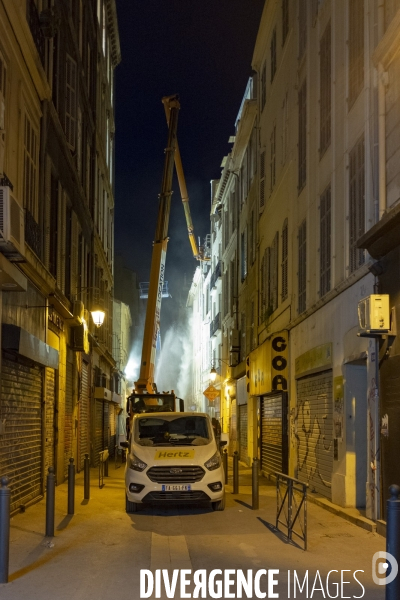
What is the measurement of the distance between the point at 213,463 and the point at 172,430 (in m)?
2.01

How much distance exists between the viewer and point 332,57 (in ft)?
52.5

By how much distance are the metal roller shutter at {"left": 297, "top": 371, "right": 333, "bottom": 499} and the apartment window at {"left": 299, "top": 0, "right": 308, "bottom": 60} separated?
8580 millimetres

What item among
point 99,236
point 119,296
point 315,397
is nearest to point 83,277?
point 99,236

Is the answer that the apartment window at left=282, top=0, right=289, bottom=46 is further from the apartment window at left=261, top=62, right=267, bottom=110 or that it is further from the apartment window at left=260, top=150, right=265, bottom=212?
the apartment window at left=260, top=150, right=265, bottom=212

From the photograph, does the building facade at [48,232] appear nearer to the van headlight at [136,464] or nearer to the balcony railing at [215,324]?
the van headlight at [136,464]

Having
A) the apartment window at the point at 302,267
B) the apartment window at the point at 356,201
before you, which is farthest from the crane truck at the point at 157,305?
the apartment window at the point at 356,201

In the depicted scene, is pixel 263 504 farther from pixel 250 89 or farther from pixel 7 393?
pixel 250 89

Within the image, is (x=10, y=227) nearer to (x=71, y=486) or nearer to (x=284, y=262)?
(x=71, y=486)

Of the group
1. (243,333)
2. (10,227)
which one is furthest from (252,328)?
(10,227)

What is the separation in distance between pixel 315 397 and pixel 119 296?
149ft

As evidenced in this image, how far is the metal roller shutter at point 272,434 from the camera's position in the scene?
21406mm

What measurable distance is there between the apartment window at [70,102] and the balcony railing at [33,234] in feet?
18.5

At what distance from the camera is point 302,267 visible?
1919 cm

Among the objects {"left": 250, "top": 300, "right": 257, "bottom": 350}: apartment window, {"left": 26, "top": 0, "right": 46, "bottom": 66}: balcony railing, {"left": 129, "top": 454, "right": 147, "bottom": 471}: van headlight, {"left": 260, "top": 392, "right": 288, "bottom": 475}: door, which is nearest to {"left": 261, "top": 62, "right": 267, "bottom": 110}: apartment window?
{"left": 250, "top": 300, "right": 257, "bottom": 350}: apartment window
